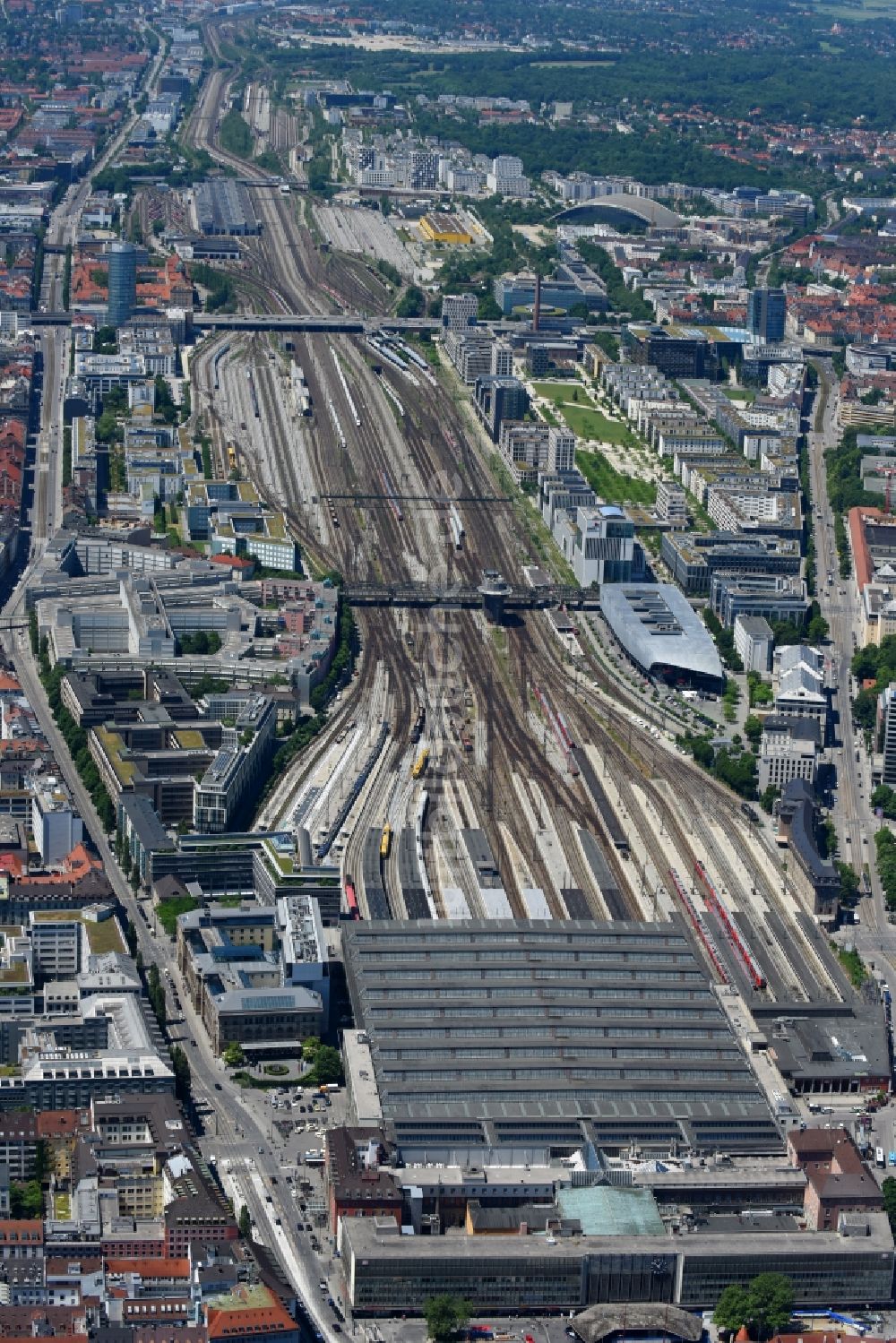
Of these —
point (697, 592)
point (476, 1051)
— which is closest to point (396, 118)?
point (697, 592)

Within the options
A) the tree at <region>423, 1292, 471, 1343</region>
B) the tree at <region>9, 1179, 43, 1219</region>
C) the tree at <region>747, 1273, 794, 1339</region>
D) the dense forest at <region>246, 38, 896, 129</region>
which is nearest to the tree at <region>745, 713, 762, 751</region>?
the tree at <region>747, 1273, 794, 1339</region>

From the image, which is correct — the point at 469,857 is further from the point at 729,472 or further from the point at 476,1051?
the point at 729,472

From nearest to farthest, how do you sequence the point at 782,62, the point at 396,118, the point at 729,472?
the point at 729,472 < the point at 396,118 < the point at 782,62

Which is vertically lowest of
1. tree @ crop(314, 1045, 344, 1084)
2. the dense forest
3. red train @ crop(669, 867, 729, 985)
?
the dense forest

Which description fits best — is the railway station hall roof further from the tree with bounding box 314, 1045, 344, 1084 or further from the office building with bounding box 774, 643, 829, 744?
the office building with bounding box 774, 643, 829, 744

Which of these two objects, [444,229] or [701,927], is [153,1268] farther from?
[444,229]

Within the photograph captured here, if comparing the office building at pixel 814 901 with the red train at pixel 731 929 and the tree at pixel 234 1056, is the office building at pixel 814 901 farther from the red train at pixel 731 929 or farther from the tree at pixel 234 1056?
the tree at pixel 234 1056
